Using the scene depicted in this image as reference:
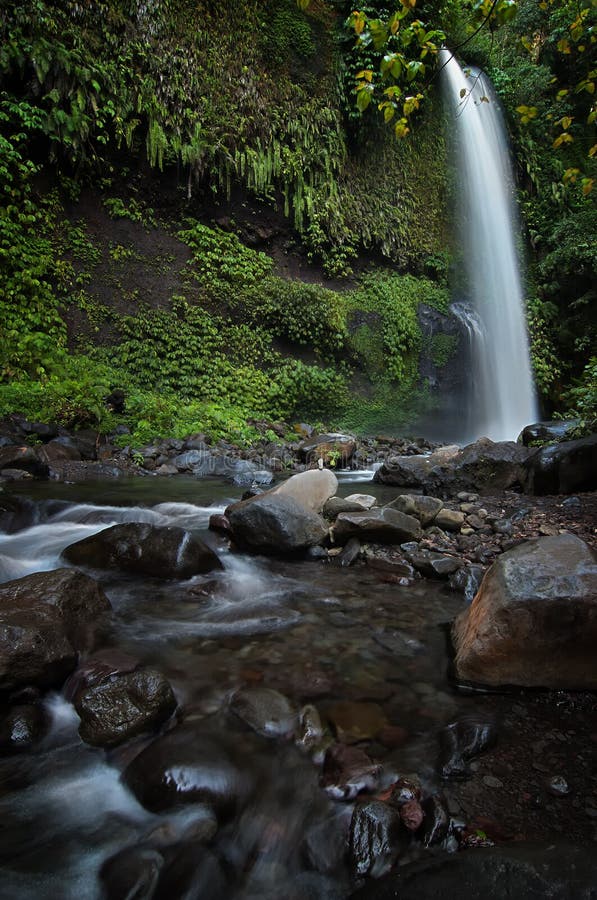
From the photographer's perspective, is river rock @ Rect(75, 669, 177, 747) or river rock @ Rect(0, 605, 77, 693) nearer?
river rock @ Rect(75, 669, 177, 747)

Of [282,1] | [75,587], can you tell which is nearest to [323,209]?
[282,1]

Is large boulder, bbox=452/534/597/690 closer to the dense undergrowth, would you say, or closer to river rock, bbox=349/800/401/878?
river rock, bbox=349/800/401/878

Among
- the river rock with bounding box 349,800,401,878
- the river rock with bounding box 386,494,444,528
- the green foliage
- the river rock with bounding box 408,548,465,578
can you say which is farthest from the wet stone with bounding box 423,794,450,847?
the green foliage

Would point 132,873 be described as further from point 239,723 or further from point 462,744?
point 462,744

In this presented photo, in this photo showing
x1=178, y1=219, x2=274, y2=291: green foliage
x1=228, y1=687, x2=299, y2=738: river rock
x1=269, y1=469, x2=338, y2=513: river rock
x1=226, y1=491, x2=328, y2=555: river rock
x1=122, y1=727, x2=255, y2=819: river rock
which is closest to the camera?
x1=122, y1=727, x2=255, y2=819: river rock

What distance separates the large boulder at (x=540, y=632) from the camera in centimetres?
221

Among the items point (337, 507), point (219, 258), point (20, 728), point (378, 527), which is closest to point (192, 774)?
point (20, 728)

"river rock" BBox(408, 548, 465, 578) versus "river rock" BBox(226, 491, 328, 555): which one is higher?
"river rock" BBox(226, 491, 328, 555)

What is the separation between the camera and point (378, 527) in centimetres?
436

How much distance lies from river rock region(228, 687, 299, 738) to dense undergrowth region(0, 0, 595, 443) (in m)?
8.81

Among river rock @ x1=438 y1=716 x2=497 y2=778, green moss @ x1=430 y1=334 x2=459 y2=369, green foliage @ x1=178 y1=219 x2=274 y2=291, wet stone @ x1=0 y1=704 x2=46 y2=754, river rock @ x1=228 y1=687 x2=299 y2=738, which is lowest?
river rock @ x1=438 y1=716 x2=497 y2=778

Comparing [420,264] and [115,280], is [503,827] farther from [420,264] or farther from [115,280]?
[420,264]

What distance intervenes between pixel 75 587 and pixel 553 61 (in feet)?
80.3

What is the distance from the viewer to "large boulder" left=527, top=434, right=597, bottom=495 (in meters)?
5.46
